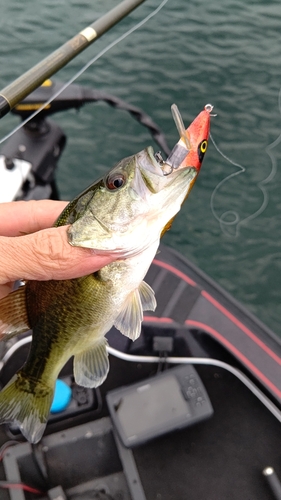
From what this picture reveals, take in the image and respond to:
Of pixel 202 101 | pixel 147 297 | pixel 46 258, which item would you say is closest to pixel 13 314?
pixel 46 258

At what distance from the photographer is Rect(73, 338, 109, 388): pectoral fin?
10.2 ft

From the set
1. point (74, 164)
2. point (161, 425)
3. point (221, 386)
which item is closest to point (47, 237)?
point (161, 425)

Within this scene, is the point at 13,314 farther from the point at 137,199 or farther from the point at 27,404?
the point at 137,199

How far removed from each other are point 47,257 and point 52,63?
2.30 metres

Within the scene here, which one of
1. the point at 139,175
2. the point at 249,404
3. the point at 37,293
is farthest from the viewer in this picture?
the point at 249,404

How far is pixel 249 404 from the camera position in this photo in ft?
15.2

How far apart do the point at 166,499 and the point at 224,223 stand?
4748 millimetres

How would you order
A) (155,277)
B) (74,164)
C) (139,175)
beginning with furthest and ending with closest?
(74,164), (155,277), (139,175)

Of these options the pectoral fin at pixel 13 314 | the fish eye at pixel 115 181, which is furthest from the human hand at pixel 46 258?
the fish eye at pixel 115 181

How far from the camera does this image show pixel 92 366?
315 centimetres

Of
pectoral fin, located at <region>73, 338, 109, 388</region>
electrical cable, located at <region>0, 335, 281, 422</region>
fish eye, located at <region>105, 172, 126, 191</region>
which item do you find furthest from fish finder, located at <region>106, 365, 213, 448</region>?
fish eye, located at <region>105, 172, 126, 191</region>

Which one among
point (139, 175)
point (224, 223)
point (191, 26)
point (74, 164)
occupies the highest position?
point (139, 175)

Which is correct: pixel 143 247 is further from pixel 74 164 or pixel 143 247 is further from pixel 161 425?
pixel 74 164

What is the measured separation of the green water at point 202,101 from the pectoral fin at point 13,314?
4609 mm
